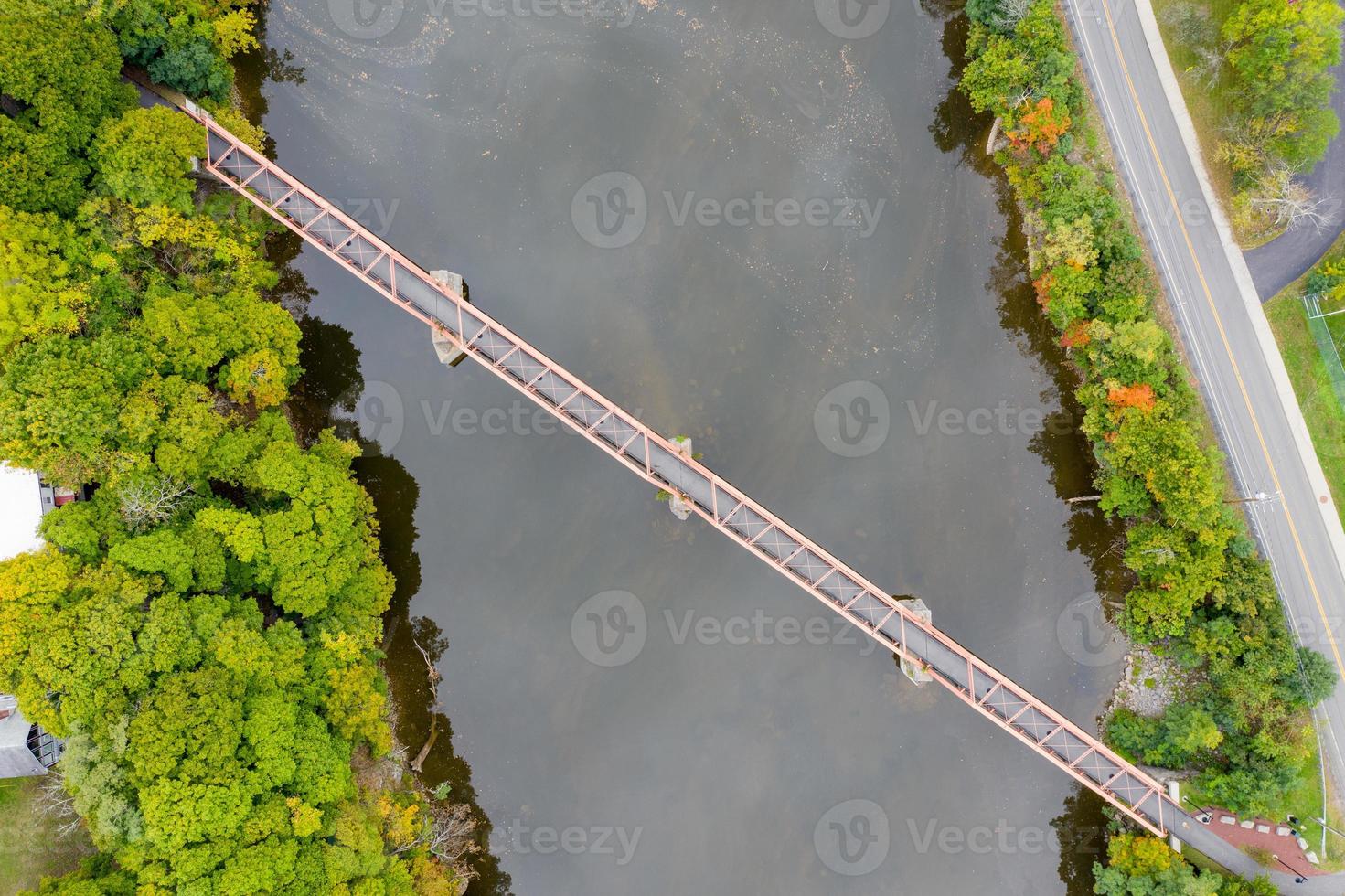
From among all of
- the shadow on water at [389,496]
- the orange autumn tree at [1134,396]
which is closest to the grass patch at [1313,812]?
the orange autumn tree at [1134,396]

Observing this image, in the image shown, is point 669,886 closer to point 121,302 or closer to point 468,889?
point 468,889

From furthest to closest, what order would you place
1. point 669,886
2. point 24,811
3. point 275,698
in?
point 669,886
point 24,811
point 275,698

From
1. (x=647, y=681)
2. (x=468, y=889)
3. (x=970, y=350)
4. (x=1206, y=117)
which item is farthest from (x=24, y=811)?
(x=1206, y=117)

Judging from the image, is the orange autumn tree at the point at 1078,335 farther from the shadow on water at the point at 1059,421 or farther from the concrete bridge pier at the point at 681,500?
the concrete bridge pier at the point at 681,500

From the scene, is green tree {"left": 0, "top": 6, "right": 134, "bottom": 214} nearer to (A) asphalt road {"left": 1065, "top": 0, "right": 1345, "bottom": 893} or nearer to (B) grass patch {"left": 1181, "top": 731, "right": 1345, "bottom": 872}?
Answer: (A) asphalt road {"left": 1065, "top": 0, "right": 1345, "bottom": 893}

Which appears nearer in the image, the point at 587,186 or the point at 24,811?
the point at 24,811

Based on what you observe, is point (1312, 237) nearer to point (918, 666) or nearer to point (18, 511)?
point (918, 666)

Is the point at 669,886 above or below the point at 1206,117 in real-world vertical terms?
below

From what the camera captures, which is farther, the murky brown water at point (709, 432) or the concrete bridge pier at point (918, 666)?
the murky brown water at point (709, 432)
